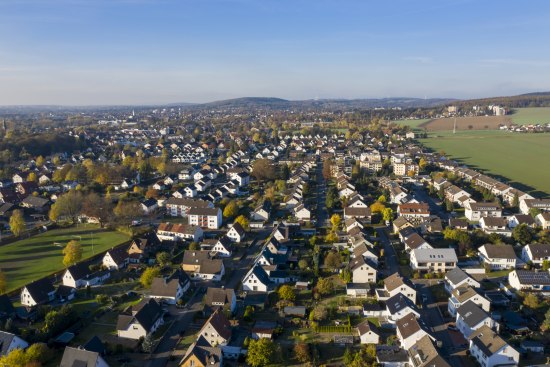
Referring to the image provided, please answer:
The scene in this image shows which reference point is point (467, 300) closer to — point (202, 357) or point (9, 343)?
point (202, 357)

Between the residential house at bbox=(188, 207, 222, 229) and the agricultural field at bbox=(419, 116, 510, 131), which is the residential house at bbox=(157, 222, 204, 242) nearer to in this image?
the residential house at bbox=(188, 207, 222, 229)

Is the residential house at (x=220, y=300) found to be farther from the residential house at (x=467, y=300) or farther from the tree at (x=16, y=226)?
the tree at (x=16, y=226)

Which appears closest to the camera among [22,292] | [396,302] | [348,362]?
[348,362]

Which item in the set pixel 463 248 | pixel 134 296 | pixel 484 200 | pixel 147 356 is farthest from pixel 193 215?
pixel 484 200

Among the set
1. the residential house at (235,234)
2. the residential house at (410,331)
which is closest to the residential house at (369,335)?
the residential house at (410,331)

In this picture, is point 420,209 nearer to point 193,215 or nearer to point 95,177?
point 193,215

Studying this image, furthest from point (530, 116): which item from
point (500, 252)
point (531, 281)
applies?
point (531, 281)
